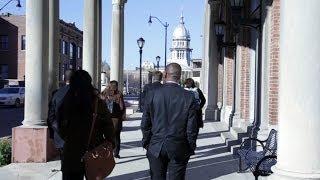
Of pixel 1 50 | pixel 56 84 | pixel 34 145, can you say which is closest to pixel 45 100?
pixel 34 145

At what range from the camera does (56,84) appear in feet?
43.7

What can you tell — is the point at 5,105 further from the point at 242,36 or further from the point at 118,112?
the point at 118,112

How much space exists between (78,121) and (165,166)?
1.07 metres

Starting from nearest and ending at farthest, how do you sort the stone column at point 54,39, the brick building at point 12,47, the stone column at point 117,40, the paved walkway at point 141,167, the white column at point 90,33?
the paved walkway at point 141,167, the stone column at point 54,39, the white column at point 90,33, the stone column at point 117,40, the brick building at point 12,47

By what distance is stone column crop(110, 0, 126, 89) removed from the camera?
24.1 m

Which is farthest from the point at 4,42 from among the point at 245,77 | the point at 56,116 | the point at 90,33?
the point at 56,116

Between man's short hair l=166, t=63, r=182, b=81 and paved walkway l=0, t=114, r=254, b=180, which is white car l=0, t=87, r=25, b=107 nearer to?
paved walkway l=0, t=114, r=254, b=180

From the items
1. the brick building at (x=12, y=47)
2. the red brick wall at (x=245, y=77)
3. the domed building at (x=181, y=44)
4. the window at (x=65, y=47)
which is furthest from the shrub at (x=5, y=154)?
the domed building at (x=181, y=44)

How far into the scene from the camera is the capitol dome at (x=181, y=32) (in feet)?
509

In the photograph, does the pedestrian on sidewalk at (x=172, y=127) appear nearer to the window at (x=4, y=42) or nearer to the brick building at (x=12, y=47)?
the brick building at (x=12, y=47)

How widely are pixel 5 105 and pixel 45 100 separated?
33.4 meters

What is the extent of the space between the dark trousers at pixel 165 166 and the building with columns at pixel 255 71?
0.99m

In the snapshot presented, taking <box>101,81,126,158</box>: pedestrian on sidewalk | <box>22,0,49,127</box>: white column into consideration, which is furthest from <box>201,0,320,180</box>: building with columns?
<box>22,0,49,127</box>: white column

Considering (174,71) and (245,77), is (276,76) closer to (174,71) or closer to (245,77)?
(245,77)
